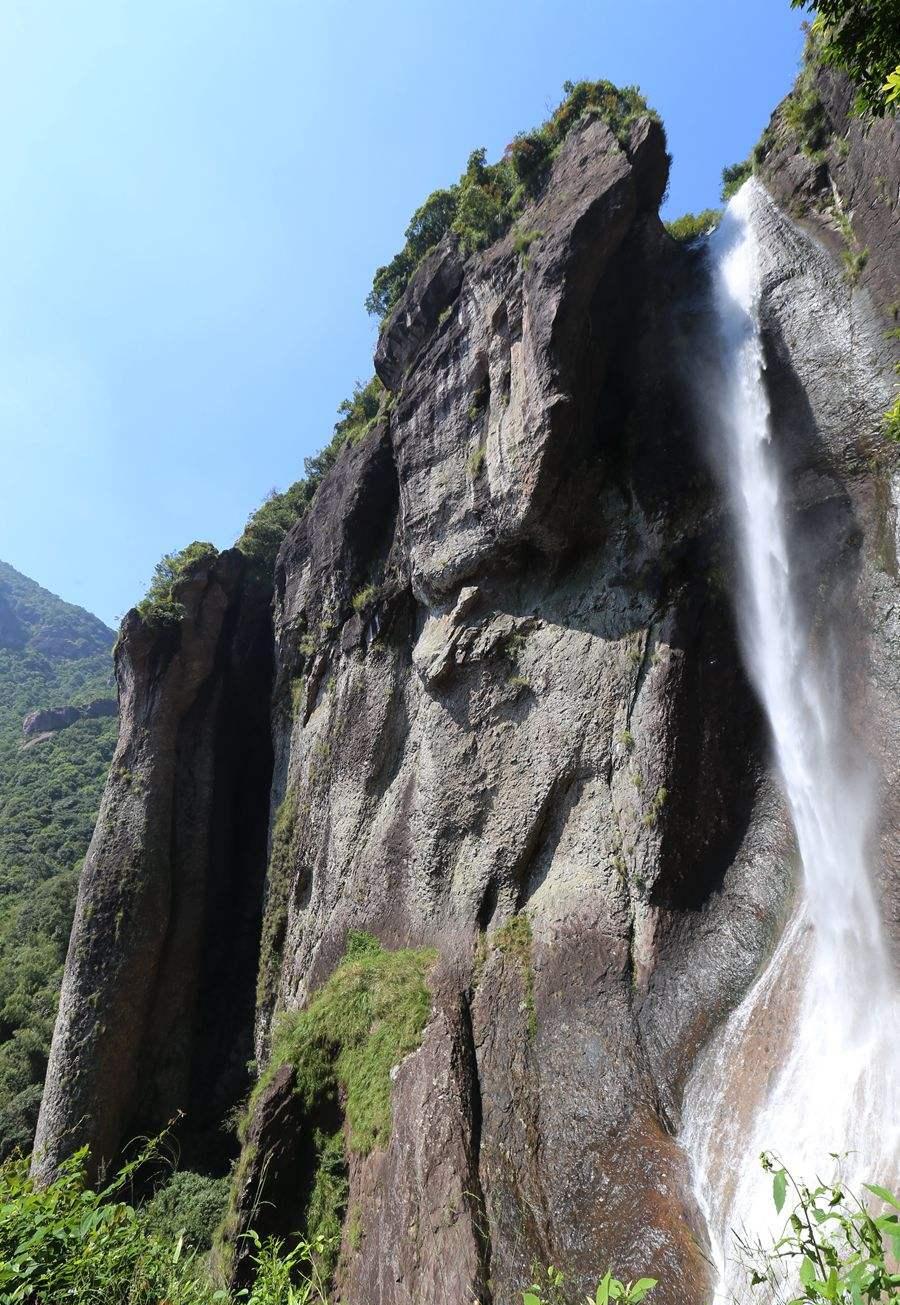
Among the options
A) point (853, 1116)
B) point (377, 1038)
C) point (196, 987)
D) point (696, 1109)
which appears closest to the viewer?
point (853, 1116)

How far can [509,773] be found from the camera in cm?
1226

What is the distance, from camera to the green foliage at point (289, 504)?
2150cm

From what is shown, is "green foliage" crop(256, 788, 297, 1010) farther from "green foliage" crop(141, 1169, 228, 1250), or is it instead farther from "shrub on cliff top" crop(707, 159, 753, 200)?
"shrub on cliff top" crop(707, 159, 753, 200)

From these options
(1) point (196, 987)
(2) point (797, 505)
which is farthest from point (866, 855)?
(1) point (196, 987)

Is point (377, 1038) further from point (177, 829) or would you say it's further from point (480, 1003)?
point (177, 829)

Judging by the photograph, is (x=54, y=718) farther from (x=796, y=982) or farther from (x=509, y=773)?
(x=796, y=982)

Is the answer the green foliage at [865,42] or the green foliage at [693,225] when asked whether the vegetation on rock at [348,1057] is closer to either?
the green foliage at [865,42]

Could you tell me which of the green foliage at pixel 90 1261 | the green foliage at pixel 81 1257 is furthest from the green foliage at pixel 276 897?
the green foliage at pixel 81 1257

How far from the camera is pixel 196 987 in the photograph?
17062 mm

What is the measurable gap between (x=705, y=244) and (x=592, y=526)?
6.92 meters

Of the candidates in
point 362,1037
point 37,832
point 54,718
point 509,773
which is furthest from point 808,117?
point 54,718

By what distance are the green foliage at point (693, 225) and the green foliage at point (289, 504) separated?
28.6ft

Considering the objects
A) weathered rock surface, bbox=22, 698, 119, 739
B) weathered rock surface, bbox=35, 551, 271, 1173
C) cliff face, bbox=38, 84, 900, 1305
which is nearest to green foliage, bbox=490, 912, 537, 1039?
cliff face, bbox=38, 84, 900, 1305

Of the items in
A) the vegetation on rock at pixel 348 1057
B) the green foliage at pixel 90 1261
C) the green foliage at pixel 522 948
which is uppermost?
the green foliage at pixel 522 948
